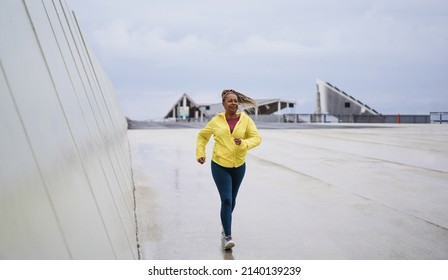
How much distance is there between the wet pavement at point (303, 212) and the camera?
16.2ft

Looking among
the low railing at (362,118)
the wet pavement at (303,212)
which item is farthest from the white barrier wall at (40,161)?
the low railing at (362,118)

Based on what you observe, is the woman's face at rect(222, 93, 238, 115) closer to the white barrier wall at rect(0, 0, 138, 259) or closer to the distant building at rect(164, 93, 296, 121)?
the white barrier wall at rect(0, 0, 138, 259)

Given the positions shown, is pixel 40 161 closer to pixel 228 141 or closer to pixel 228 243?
pixel 228 141

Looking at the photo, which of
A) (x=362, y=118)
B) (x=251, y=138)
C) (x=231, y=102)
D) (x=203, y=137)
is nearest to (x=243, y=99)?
(x=231, y=102)

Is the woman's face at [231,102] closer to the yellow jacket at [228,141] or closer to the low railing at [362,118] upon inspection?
the yellow jacket at [228,141]

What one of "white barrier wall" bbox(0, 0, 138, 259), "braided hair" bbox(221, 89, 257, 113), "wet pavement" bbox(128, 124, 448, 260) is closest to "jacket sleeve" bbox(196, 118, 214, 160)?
"braided hair" bbox(221, 89, 257, 113)

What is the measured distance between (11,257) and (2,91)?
58 cm

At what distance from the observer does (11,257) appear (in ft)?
4.62

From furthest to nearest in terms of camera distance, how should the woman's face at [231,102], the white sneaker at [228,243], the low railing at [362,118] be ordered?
the low railing at [362,118], the white sneaker at [228,243], the woman's face at [231,102]

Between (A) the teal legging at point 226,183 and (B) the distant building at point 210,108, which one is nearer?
(A) the teal legging at point 226,183

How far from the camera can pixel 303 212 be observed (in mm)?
6648

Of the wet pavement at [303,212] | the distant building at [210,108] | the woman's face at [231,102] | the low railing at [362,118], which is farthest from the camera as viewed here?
the distant building at [210,108]

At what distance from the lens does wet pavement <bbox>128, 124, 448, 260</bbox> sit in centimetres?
493
